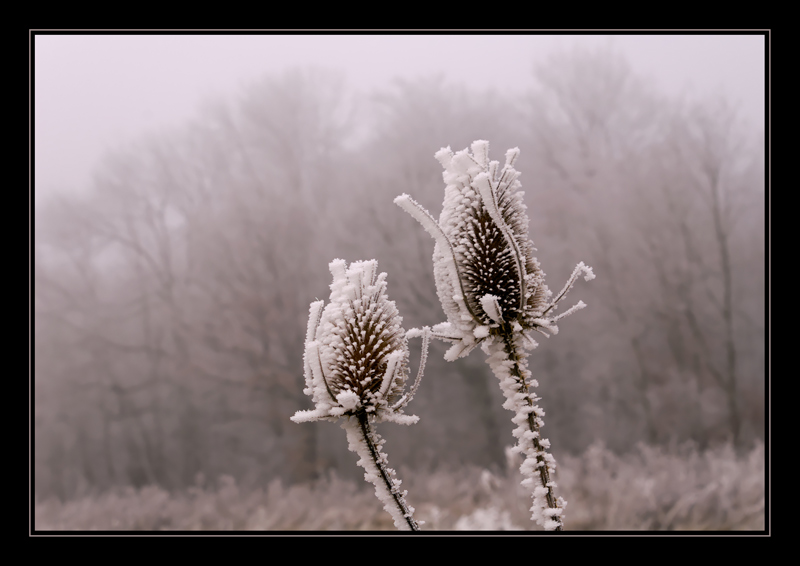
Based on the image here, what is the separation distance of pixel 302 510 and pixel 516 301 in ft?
11.3

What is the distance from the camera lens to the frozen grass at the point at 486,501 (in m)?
3.84

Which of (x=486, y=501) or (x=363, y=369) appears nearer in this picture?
(x=363, y=369)

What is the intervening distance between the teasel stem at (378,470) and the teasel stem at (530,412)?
27 cm

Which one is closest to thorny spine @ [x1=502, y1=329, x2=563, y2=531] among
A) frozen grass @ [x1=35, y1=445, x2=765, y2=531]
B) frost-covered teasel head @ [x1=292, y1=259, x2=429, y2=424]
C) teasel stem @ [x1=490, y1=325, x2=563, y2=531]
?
teasel stem @ [x1=490, y1=325, x2=563, y2=531]

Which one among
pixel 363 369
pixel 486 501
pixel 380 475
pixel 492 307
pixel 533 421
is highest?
pixel 492 307

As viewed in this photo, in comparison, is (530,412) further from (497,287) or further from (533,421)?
(497,287)

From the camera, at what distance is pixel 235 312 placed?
14.3 ft

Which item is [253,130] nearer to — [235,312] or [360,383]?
[235,312]

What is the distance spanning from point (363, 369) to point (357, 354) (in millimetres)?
37

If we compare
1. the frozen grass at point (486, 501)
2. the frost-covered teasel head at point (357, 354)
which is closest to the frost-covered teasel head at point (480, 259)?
the frost-covered teasel head at point (357, 354)

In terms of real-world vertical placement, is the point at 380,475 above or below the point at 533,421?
below

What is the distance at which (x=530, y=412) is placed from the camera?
1149 mm

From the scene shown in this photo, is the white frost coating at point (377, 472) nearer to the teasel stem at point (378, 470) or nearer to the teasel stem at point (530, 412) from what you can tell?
the teasel stem at point (378, 470)

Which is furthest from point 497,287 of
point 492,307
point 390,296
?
point 390,296
